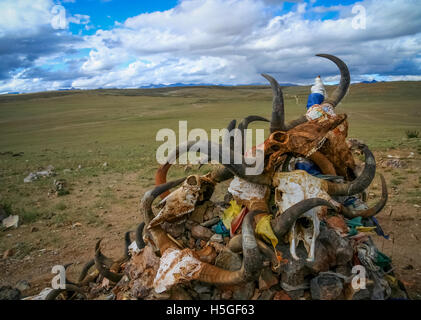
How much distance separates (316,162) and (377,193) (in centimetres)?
661

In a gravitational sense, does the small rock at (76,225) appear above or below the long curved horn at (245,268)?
below

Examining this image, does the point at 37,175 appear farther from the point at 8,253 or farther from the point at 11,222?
the point at 8,253

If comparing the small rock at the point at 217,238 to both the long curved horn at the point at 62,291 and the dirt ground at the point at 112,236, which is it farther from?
the dirt ground at the point at 112,236

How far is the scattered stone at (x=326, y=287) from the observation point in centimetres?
311

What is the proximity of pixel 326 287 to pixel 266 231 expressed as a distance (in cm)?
89

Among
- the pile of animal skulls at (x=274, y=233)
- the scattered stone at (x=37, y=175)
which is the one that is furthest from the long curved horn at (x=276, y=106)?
the scattered stone at (x=37, y=175)

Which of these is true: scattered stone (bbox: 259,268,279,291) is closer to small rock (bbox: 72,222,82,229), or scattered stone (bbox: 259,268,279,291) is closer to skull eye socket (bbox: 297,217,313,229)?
skull eye socket (bbox: 297,217,313,229)

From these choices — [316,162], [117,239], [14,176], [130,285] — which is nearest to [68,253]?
[117,239]

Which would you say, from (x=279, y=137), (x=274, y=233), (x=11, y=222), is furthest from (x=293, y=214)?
(x=11, y=222)

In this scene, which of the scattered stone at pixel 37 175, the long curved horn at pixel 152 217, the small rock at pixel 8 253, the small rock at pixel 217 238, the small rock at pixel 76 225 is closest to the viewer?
the long curved horn at pixel 152 217

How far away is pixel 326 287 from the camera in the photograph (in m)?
3.15

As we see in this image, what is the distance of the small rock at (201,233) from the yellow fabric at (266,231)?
1.01 meters

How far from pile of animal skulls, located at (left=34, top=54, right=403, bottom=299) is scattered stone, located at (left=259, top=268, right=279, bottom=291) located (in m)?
0.01
